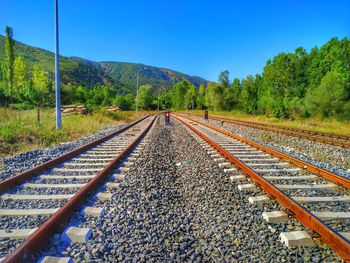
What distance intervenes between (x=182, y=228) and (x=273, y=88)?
55.3 metres

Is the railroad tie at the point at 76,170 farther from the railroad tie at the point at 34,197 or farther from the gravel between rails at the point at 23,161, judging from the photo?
the railroad tie at the point at 34,197

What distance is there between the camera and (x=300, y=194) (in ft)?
13.7

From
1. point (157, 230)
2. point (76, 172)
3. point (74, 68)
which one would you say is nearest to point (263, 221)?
point (157, 230)

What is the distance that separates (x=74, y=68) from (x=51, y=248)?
559 feet

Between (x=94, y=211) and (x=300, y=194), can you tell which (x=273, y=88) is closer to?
(x=300, y=194)

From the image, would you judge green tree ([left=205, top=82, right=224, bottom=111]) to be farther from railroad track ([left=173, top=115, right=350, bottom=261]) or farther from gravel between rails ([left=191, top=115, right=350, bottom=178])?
railroad track ([left=173, top=115, right=350, bottom=261])

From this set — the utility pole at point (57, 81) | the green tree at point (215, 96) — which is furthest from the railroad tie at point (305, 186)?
the green tree at point (215, 96)

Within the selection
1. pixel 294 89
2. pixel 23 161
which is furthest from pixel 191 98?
pixel 23 161

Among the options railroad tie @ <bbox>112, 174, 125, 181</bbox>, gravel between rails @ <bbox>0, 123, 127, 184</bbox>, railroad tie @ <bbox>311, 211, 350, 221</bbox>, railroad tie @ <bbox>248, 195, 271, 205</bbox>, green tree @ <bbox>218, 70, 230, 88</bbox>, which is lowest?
gravel between rails @ <bbox>0, 123, 127, 184</bbox>

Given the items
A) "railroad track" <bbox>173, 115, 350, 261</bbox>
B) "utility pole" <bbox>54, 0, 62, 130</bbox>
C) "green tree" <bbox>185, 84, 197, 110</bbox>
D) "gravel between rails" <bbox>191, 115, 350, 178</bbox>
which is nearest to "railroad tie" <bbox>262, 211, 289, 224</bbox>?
"railroad track" <bbox>173, 115, 350, 261</bbox>

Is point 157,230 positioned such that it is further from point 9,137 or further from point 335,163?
point 9,137

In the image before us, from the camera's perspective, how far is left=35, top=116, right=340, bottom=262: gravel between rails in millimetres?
2564

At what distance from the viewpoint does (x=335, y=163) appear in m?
7.30

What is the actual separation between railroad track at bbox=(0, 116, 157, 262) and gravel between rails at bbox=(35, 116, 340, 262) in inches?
7.2
